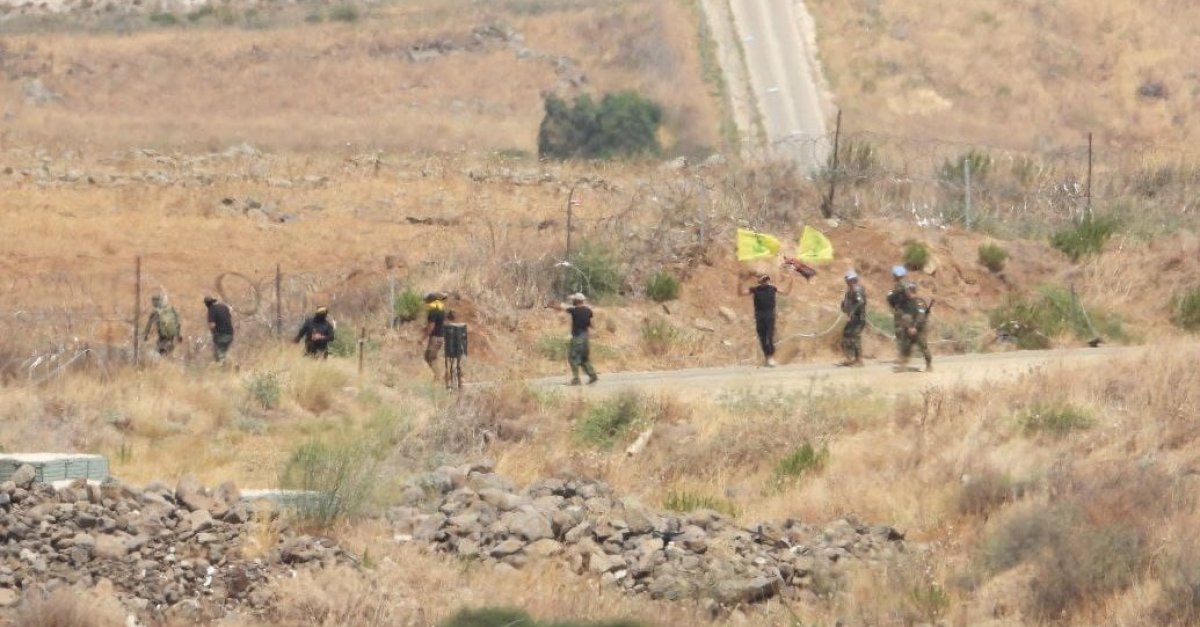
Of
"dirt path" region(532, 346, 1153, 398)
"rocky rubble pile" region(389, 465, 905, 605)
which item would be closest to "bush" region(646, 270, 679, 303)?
"dirt path" region(532, 346, 1153, 398)

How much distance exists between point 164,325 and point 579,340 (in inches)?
208

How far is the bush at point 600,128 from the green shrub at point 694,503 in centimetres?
3533

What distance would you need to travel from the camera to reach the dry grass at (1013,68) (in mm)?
62969

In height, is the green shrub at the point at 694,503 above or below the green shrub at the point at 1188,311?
below

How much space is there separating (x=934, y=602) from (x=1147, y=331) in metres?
16.5

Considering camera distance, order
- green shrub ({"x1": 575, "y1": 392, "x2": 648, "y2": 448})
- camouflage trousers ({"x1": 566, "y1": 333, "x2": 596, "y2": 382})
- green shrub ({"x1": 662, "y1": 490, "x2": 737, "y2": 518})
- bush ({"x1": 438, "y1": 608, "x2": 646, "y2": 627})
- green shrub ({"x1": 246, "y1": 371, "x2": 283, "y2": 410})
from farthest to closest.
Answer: camouflage trousers ({"x1": 566, "y1": 333, "x2": 596, "y2": 382}), green shrub ({"x1": 246, "y1": 371, "x2": 283, "y2": 410}), green shrub ({"x1": 575, "y1": 392, "x2": 648, "y2": 448}), green shrub ({"x1": 662, "y1": 490, "x2": 737, "y2": 518}), bush ({"x1": 438, "y1": 608, "x2": 646, "y2": 627})

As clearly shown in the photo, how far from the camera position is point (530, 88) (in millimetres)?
68250

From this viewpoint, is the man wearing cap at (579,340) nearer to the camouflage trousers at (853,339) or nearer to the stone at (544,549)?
Result: the camouflage trousers at (853,339)

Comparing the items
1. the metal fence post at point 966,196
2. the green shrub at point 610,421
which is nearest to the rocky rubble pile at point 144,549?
the green shrub at point 610,421

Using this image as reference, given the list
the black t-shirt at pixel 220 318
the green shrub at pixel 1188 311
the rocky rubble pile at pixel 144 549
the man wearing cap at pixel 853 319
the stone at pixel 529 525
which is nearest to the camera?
the rocky rubble pile at pixel 144 549

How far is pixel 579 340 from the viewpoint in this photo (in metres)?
27.0

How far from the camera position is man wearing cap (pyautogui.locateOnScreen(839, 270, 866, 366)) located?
2750cm

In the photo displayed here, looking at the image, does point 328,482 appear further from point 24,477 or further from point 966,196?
point 966,196

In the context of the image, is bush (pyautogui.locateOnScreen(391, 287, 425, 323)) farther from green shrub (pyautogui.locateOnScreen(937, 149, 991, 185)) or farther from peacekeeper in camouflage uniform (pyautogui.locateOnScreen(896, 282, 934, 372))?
green shrub (pyautogui.locateOnScreen(937, 149, 991, 185))
